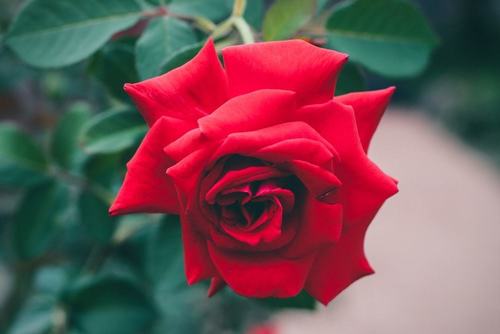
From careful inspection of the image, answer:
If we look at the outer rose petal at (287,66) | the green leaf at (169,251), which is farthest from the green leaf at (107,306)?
the outer rose petal at (287,66)

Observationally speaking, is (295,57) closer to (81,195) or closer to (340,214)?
(340,214)

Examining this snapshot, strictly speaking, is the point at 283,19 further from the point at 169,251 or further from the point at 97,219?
the point at 97,219

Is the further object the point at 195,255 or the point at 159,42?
the point at 159,42

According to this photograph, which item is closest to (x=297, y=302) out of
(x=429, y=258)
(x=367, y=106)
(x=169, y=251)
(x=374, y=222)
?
(x=169, y=251)

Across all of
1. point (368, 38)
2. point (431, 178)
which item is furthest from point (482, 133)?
point (368, 38)

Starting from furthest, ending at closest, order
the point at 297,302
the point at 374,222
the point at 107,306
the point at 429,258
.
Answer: the point at 374,222
the point at 429,258
the point at 107,306
the point at 297,302

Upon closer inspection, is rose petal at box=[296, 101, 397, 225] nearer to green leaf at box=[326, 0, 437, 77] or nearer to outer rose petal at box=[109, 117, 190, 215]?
outer rose petal at box=[109, 117, 190, 215]
